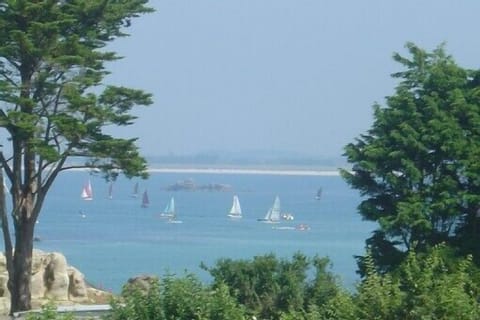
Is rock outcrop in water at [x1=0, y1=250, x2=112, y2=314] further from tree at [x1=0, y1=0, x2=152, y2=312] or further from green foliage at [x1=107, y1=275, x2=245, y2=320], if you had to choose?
green foliage at [x1=107, y1=275, x2=245, y2=320]

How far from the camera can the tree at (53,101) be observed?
21.7 m

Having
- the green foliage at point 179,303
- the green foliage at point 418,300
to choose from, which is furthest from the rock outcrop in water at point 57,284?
the green foliage at point 418,300

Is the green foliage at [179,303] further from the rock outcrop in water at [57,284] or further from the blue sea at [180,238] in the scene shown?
the rock outcrop in water at [57,284]

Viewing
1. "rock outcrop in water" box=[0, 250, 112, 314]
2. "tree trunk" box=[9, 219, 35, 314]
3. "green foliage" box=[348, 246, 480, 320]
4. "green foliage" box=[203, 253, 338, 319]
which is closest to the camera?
"green foliage" box=[348, 246, 480, 320]

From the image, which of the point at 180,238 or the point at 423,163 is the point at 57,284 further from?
the point at 180,238

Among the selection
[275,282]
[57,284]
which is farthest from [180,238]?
[275,282]

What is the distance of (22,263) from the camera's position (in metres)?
22.4

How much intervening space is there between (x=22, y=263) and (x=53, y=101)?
2968mm

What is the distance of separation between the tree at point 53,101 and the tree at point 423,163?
184 inches

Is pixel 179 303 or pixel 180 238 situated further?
pixel 180 238

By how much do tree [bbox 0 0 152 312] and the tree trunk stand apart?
0.02 m

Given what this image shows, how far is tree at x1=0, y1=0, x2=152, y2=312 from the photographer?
21719 millimetres

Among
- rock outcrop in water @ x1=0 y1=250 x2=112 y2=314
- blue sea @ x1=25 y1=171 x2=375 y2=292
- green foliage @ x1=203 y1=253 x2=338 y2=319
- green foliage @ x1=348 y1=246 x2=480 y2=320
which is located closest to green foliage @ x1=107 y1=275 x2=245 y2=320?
blue sea @ x1=25 y1=171 x2=375 y2=292

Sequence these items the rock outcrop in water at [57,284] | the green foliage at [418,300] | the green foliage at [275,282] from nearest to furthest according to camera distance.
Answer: the green foliage at [418,300] < the green foliage at [275,282] < the rock outcrop in water at [57,284]
